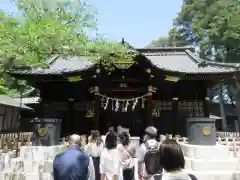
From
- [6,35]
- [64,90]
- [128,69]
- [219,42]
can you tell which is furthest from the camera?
[219,42]

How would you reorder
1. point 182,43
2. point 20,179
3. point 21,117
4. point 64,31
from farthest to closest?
point 182,43 → point 21,117 → point 64,31 → point 20,179

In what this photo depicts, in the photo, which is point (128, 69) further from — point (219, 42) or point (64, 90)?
point (219, 42)

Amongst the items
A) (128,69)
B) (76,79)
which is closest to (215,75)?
(128,69)

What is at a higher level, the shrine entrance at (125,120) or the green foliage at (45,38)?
the green foliage at (45,38)

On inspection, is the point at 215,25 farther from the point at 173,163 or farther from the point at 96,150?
the point at 173,163

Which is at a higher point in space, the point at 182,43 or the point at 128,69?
the point at 182,43

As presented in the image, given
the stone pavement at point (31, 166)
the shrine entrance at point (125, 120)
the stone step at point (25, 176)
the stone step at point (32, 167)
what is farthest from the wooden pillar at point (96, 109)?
the stone step at point (25, 176)

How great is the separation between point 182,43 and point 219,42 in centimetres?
817

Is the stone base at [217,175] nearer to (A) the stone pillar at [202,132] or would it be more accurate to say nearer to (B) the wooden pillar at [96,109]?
(A) the stone pillar at [202,132]

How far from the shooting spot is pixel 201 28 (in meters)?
21.6

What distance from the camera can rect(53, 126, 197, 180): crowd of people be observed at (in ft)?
6.72

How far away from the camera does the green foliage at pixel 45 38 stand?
746 centimetres

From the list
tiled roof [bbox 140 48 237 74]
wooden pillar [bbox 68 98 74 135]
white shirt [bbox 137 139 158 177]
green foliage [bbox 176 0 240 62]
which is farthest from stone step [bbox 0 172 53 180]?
green foliage [bbox 176 0 240 62]

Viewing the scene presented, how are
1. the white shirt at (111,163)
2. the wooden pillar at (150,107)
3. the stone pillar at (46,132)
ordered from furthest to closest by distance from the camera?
the wooden pillar at (150,107)
the stone pillar at (46,132)
the white shirt at (111,163)
